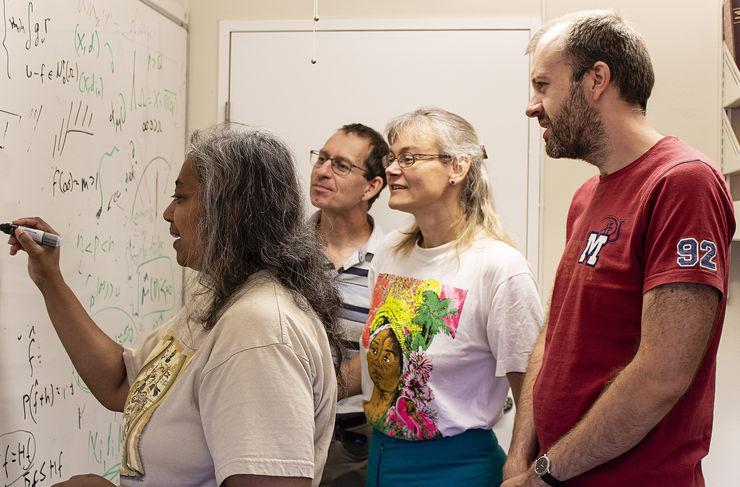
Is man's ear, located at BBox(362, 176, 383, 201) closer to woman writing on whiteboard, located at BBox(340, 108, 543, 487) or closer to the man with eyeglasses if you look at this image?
the man with eyeglasses

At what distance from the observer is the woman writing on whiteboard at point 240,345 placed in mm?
952

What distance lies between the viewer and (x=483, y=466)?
1520 mm

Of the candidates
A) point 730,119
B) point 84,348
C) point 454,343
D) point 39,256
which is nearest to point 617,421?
point 454,343

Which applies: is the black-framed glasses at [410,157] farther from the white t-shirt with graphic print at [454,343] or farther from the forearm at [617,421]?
the forearm at [617,421]

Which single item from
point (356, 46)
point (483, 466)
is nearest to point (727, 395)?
point (483, 466)

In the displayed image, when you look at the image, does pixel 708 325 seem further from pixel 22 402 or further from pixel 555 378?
pixel 22 402

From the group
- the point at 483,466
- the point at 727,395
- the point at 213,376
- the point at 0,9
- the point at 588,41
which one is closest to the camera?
the point at 213,376

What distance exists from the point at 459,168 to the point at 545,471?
31.0 inches

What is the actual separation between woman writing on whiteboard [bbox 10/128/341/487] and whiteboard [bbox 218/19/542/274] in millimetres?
1258

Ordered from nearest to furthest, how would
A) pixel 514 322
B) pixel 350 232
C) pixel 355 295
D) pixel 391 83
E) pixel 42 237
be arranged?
1. pixel 42 237
2. pixel 514 322
3. pixel 355 295
4. pixel 350 232
5. pixel 391 83

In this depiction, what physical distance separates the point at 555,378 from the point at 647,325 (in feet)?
0.77

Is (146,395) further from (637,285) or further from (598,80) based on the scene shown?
(598,80)

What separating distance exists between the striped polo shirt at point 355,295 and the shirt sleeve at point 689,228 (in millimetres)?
982

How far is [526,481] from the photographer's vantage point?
129 cm
